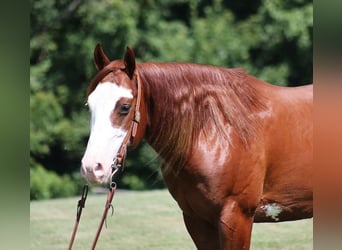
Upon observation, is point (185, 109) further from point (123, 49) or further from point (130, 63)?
point (123, 49)

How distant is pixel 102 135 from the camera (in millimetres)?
2408

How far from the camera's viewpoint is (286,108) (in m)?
2.94

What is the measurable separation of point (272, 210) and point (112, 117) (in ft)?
3.13

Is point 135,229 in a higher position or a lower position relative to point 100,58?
lower

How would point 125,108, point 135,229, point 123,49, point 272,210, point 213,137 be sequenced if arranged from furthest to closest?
point 123,49, point 135,229, point 272,210, point 213,137, point 125,108

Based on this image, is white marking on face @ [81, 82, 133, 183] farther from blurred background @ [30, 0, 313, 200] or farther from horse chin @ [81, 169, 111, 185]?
blurred background @ [30, 0, 313, 200]

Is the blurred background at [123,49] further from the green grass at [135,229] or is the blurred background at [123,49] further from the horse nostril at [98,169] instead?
the horse nostril at [98,169]

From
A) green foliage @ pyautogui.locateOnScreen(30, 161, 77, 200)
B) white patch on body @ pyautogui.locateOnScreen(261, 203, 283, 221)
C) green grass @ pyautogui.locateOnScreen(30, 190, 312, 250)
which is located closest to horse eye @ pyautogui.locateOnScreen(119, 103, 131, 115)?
Answer: white patch on body @ pyautogui.locateOnScreen(261, 203, 283, 221)

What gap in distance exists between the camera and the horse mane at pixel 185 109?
2.70 m

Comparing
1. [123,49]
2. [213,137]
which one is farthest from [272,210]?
[123,49]

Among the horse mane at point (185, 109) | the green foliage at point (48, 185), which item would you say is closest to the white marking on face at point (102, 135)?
the horse mane at point (185, 109)

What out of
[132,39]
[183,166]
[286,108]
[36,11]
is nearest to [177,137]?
[183,166]

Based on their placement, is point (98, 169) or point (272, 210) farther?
point (272, 210)

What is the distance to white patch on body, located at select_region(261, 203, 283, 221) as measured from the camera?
2.87 meters
